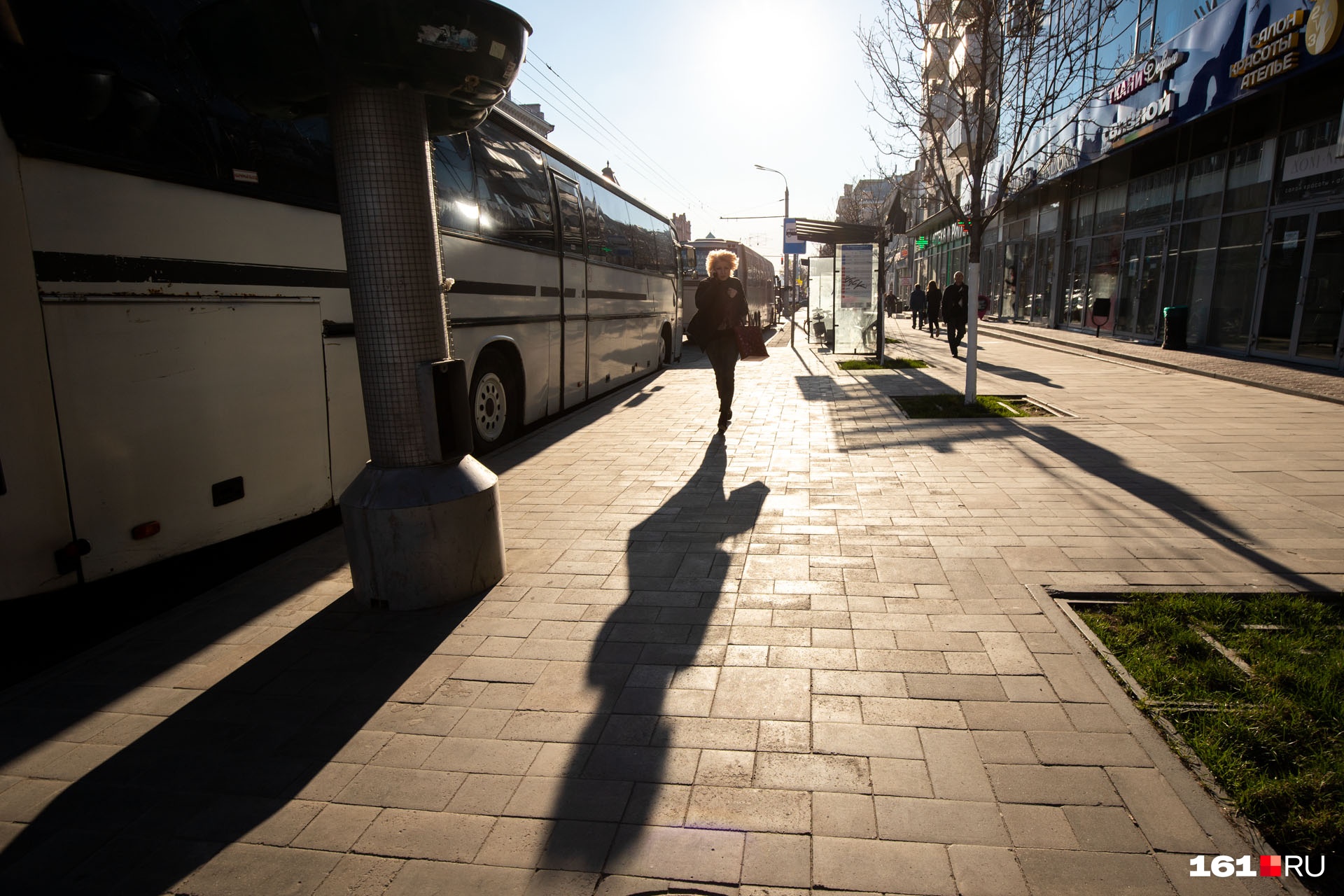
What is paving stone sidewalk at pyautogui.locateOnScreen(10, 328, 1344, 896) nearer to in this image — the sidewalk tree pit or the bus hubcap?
the bus hubcap

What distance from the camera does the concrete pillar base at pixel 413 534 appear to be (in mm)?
3945

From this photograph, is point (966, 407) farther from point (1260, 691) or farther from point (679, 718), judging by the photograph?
point (679, 718)

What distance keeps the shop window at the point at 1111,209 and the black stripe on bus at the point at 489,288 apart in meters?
18.6

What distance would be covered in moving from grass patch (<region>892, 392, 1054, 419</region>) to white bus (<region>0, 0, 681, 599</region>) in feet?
21.8

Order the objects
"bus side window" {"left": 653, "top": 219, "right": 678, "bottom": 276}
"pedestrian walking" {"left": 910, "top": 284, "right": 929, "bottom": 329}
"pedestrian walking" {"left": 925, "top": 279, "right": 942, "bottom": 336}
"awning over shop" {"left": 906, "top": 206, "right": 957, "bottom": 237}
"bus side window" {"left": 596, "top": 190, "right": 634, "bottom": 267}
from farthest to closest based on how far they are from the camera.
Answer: "awning over shop" {"left": 906, "top": 206, "right": 957, "bottom": 237}, "pedestrian walking" {"left": 910, "top": 284, "right": 929, "bottom": 329}, "pedestrian walking" {"left": 925, "top": 279, "right": 942, "bottom": 336}, "bus side window" {"left": 653, "top": 219, "right": 678, "bottom": 276}, "bus side window" {"left": 596, "top": 190, "right": 634, "bottom": 267}

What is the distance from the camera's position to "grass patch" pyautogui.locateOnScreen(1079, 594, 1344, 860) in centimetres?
234

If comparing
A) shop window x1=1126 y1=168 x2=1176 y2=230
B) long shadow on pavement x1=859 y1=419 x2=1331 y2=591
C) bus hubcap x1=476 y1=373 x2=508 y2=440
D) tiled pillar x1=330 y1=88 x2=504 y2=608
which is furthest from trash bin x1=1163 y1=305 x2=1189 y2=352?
tiled pillar x1=330 y1=88 x2=504 y2=608

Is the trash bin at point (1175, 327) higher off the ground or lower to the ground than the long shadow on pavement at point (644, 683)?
higher

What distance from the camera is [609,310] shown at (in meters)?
12.1

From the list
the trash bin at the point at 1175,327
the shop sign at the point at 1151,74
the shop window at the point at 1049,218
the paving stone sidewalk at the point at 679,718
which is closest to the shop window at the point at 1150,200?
the shop sign at the point at 1151,74

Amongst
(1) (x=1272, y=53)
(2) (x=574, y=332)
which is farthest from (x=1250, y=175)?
(2) (x=574, y=332)

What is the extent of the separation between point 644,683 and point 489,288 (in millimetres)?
5315

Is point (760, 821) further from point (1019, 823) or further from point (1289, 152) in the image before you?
point (1289, 152)

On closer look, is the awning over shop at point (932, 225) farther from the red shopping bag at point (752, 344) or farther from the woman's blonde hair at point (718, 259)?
the woman's blonde hair at point (718, 259)
